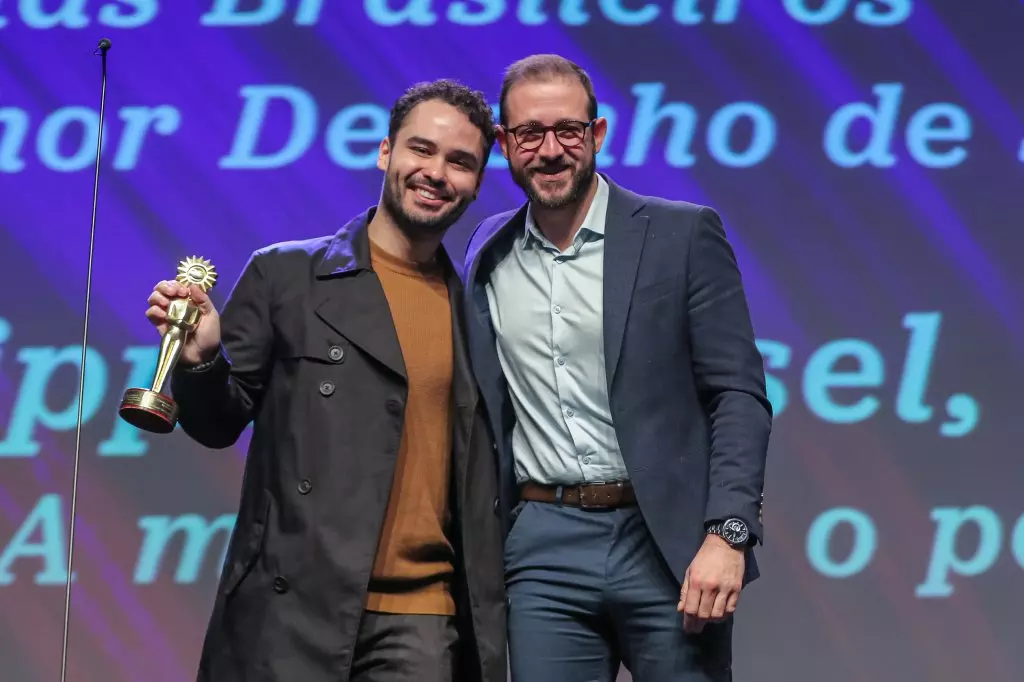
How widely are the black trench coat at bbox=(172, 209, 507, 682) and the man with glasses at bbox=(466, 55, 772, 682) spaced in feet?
Result: 0.26

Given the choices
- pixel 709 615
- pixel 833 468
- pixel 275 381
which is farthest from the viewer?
pixel 833 468

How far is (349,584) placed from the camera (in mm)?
2203

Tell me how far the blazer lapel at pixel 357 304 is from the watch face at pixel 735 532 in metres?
0.60

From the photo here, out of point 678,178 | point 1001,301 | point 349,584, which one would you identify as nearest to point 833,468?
point 1001,301

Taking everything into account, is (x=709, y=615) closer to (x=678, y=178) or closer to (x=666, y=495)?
(x=666, y=495)

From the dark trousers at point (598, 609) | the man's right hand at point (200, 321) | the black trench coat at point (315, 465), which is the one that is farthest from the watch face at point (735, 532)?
the man's right hand at point (200, 321)

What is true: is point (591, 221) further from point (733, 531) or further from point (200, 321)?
point (200, 321)

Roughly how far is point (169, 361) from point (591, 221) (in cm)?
81

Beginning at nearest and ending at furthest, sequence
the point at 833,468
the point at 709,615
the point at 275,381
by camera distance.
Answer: the point at 709,615
the point at 275,381
the point at 833,468

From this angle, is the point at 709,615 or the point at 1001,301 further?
the point at 1001,301

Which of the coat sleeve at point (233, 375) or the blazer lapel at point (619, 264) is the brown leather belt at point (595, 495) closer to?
the blazer lapel at point (619, 264)

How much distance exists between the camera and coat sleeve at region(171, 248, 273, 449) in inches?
85.5

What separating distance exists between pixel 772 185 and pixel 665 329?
1.53m

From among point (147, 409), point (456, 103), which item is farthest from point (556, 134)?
point (147, 409)
